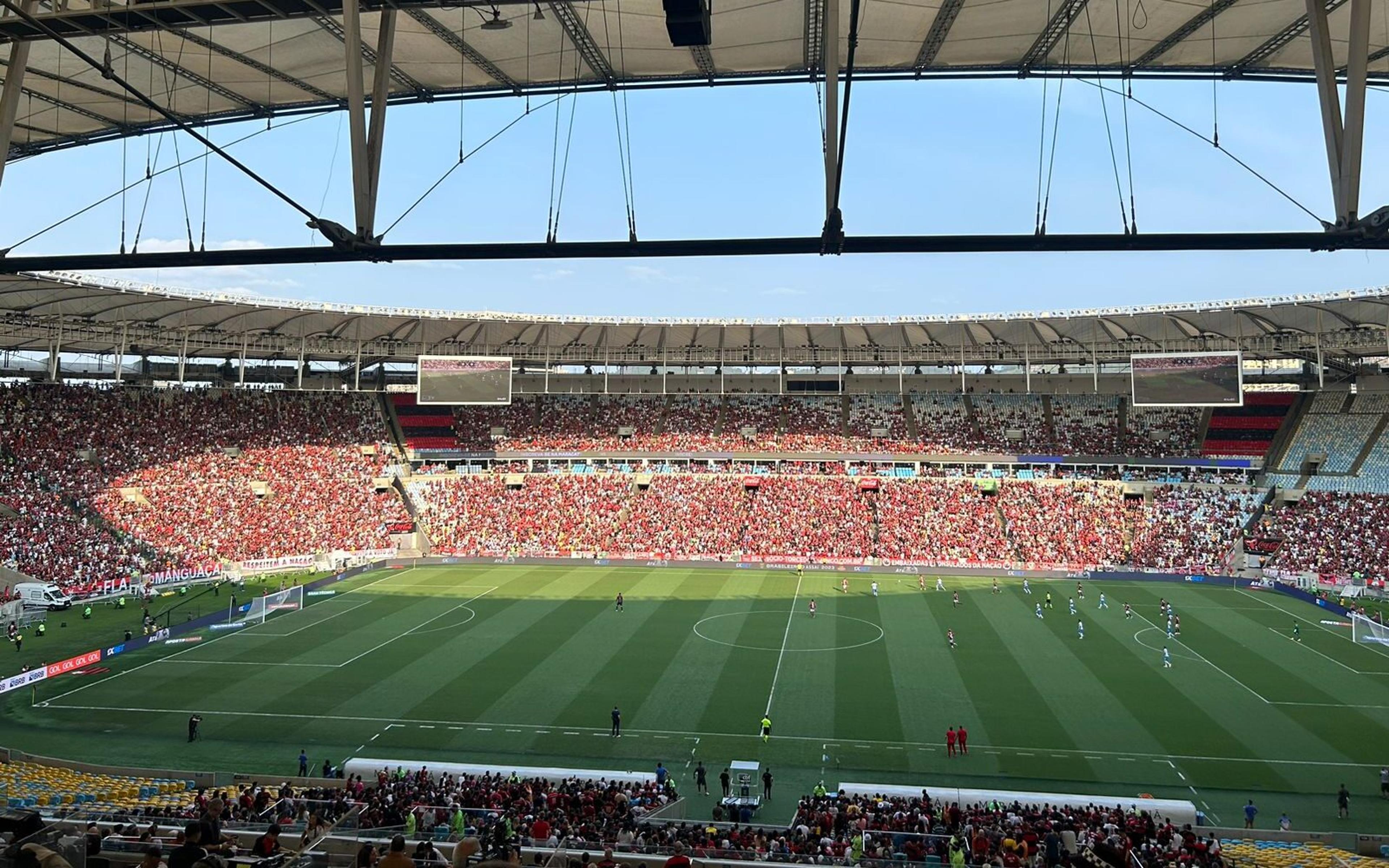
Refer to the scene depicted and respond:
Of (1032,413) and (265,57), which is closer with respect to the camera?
(265,57)

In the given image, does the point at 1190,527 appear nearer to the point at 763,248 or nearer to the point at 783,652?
the point at 783,652

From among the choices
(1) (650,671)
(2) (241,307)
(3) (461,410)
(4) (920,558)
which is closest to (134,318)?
(2) (241,307)

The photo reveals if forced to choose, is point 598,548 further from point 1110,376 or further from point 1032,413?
point 1110,376

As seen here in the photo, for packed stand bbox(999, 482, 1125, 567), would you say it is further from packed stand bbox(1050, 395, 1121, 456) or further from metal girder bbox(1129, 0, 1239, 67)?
metal girder bbox(1129, 0, 1239, 67)

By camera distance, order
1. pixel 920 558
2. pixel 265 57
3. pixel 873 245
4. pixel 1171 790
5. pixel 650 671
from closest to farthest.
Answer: pixel 873 245 < pixel 265 57 < pixel 1171 790 < pixel 650 671 < pixel 920 558

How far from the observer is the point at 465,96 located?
12.7 meters

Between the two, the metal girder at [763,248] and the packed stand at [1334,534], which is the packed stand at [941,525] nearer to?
the packed stand at [1334,534]

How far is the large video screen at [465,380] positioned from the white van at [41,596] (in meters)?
22.1

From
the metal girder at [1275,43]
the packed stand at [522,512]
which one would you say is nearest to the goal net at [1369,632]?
the metal girder at [1275,43]

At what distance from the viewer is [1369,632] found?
32656 millimetres

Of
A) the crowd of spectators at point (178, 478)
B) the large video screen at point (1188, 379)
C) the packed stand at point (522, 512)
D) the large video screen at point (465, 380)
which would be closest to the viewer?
the crowd of spectators at point (178, 478)

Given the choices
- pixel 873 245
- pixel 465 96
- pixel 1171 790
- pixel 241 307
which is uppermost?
pixel 241 307

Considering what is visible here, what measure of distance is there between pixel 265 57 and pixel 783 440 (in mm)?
50681

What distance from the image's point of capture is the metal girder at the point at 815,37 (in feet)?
34.1
